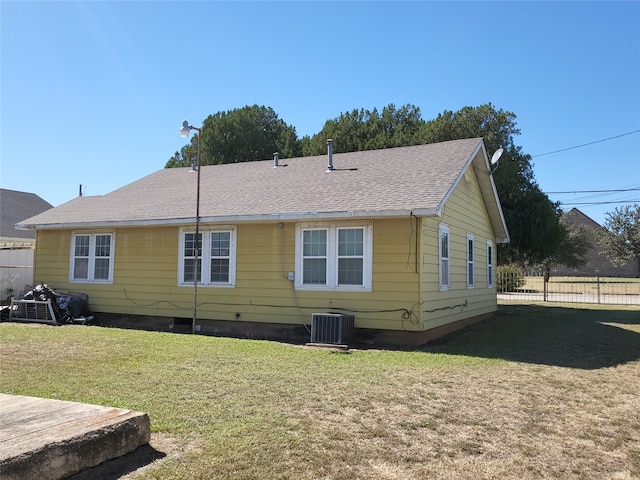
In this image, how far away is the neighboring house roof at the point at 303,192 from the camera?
425 inches

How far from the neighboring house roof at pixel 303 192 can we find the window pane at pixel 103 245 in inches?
21.3

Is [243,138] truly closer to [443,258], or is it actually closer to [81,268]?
[81,268]

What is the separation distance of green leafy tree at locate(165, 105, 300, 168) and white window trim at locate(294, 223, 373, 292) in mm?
22511

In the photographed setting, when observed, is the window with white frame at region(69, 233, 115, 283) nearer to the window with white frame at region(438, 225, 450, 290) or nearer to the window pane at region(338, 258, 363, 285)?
the window pane at region(338, 258, 363, 285)

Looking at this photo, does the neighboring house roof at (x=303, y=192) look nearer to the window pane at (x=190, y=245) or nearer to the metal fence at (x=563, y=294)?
the window pane at (x=190, y=245)

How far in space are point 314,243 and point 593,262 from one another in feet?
211

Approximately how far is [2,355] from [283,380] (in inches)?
194

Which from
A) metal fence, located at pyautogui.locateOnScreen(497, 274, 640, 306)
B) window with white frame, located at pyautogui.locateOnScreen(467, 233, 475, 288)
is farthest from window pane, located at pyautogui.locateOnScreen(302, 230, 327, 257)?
metal fence, located at pyautogui.locateOnScreen(497, 274, 640, 306)

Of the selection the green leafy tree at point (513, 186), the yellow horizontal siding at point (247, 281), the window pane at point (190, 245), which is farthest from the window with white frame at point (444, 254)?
the green leafy tree at point (513, 186)

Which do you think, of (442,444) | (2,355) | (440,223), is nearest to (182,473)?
(442,444)

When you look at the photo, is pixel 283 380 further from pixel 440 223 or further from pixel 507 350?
pixel 440 223

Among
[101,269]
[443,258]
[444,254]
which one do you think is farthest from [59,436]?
[101,269]

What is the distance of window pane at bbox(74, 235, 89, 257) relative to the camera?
14.3 meters

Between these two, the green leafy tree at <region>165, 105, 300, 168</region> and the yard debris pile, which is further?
the green leafy tree at <region>165, 105, 300, 168</region>
